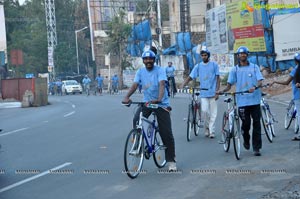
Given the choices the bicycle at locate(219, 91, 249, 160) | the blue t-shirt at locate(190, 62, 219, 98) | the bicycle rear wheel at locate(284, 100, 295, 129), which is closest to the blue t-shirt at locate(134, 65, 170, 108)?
the bicycle at locate(219, 91, 249, 160)

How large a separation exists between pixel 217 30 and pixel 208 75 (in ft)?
89.7

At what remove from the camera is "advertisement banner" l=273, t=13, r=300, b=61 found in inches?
1229

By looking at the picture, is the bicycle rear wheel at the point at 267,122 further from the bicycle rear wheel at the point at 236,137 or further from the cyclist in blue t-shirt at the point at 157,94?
the cyclist in blue t-shirt at the point at 157,94

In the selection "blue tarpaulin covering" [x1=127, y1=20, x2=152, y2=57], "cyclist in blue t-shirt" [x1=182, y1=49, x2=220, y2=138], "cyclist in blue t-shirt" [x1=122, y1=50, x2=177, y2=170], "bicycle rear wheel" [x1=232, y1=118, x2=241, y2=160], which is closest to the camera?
"cyclist in blue t-shirt" [x1=122, y1=50, x2=177, y2=170]

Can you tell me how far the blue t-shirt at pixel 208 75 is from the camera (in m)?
12.1

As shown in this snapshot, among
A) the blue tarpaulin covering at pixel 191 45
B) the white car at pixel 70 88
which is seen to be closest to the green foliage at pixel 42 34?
the white car at pixel 70 88

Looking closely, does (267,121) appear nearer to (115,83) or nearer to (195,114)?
(195,114)

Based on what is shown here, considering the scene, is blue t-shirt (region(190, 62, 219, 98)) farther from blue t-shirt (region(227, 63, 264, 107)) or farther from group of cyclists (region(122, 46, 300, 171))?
blue t-shirt (region(227, 63, 264, 107))

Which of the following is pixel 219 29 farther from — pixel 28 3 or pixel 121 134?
pixel 28 3

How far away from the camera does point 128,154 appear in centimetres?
816

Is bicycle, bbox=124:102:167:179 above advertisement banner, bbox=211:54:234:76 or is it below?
below

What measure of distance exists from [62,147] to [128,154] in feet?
14.3

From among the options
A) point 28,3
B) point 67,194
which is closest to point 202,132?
point 67,194

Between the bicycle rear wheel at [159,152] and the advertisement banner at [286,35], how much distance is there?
23.5m
